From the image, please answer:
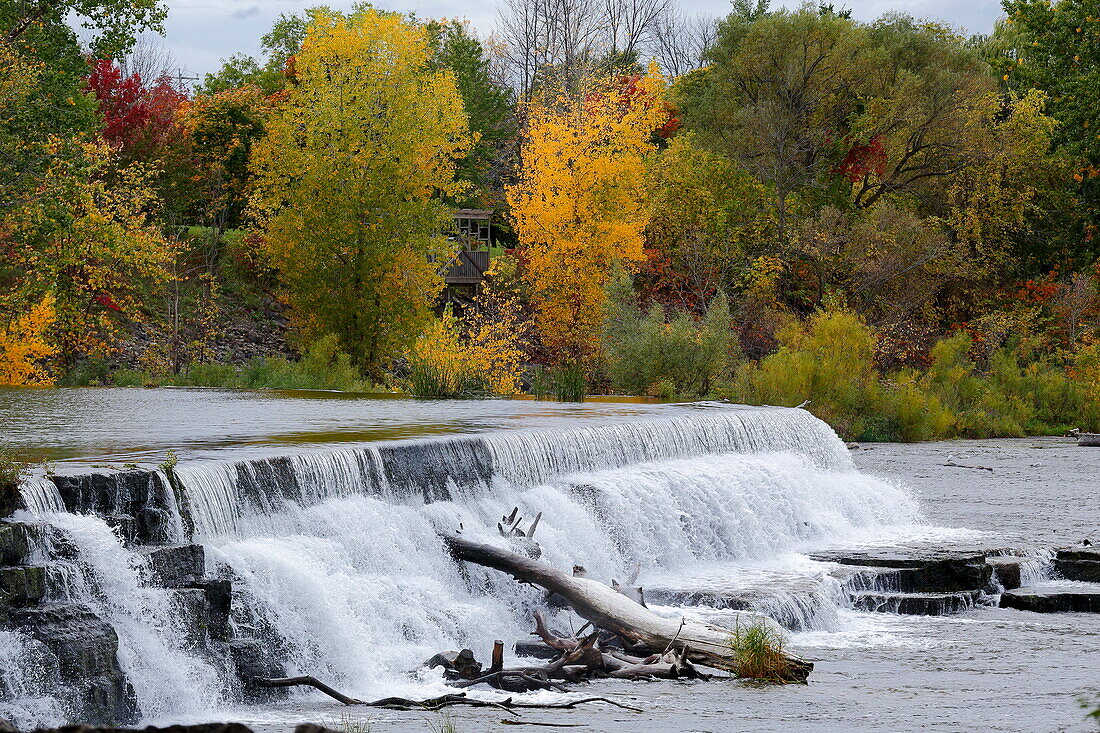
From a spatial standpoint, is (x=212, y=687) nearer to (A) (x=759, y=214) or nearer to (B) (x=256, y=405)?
(B) (x=256, y=405)

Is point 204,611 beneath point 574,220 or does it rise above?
beneath

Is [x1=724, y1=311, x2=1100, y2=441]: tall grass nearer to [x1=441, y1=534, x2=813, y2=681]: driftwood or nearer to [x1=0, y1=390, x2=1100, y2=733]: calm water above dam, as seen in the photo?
[x1=0, y1=390, x2=1100, y2=733]: calm water above dam

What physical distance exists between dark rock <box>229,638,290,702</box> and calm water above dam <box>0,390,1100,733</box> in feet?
0.42

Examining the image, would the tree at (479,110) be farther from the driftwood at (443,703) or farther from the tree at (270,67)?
the driftwood at (443,703)

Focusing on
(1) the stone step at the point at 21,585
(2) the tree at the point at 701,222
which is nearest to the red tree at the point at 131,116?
(2) the tree at the point at 701,222

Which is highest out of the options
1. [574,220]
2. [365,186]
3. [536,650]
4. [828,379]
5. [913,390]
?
[365,186]

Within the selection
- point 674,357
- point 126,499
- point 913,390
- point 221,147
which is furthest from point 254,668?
point 221,147

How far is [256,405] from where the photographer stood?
19.0 metres

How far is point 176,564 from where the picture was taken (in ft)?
28.3

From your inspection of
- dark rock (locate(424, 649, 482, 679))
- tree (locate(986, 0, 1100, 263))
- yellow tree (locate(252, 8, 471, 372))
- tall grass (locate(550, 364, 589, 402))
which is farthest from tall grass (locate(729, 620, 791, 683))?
tree (locate(986, 0, 1100, 263))

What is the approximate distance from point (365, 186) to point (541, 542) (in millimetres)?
19167

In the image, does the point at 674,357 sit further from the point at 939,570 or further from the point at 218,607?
the point at 218,607

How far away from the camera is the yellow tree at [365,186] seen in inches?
1188

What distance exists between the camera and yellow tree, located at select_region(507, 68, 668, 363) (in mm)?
35969
